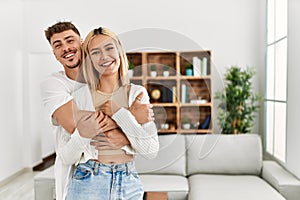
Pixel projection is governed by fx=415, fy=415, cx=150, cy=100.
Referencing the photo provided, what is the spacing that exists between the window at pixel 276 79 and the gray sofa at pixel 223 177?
671 millimetres

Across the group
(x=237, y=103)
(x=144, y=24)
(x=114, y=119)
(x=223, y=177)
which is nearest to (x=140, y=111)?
(x=114, y=119)

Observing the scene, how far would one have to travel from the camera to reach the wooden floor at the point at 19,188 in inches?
180

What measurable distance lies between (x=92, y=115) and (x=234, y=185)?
96.2 inches

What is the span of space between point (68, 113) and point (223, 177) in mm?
2703

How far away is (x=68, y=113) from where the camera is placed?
112cm

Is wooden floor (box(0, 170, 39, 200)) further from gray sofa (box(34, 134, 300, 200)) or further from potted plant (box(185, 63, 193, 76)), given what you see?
potted plant (box(185, 63, 193, 76))

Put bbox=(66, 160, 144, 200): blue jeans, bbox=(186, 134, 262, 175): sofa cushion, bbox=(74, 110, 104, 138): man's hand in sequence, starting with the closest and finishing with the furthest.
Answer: bbox=(74, 110, 104, 138): man's hand
bbox=(66, 160, 144, 200): blue jeans
bbox=(186, 134, 262, 175): sofa cushion

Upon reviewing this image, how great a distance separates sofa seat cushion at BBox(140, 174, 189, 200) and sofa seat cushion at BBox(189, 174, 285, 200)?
0.23 ft

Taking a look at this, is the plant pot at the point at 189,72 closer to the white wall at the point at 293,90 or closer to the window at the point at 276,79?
the window at the point at 276,79

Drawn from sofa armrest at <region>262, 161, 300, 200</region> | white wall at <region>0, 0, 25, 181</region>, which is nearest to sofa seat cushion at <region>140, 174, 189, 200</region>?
sofa armrest at <region>262, 161, 300, 200</region>

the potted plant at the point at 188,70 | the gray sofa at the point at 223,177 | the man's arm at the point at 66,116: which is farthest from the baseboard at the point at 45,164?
the man's arm at the point at 66,116

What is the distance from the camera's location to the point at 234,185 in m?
3.29

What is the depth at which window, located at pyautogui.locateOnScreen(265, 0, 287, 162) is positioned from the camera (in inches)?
169

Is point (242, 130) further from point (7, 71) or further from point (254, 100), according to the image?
point (7, 71)
